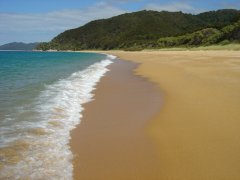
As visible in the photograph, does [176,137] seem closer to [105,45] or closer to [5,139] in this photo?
A: [5,139]

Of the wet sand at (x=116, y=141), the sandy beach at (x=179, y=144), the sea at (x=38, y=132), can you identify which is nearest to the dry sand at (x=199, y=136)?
the sandy beach at (x=179, y=144)

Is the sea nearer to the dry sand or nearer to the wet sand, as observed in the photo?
the wet sand

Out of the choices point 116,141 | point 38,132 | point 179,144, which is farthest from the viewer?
point 38,132

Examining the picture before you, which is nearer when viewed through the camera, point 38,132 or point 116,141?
point 116,141

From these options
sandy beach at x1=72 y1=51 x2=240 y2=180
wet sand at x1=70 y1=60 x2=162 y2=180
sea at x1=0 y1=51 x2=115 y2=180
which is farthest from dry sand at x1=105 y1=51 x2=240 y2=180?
sea at x1=0 y1=51 x2=115 y2=180

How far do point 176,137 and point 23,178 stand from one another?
3.03m

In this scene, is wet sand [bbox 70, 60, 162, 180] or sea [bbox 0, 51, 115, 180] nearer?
wet sand [bbox 70, 60, 162, 180]

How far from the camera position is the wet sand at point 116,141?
4.86 m

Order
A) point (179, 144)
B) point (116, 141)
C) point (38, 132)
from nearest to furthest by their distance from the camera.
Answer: point (179, 144) → point (116, 141) → point (38, 132)

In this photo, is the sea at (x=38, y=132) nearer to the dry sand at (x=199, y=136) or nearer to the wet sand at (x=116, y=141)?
the wet sand at (x=116, y=141)

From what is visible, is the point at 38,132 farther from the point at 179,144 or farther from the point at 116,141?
the point at 179,144

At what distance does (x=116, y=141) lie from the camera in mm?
6262

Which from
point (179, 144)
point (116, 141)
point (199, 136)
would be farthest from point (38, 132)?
point (199, 136)

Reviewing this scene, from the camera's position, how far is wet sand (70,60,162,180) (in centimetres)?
486
